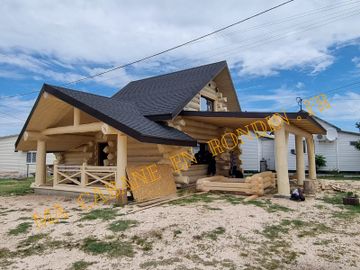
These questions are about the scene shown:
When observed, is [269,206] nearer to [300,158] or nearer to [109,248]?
[109,248]

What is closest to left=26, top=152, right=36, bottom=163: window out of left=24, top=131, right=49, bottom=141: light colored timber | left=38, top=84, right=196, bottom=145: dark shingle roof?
left=24, top=131, right=49, bottom=141: light colored timber

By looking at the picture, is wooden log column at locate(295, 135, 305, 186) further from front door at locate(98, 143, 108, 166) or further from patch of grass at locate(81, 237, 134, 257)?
patch of grass at locate(81, 237, 134, 257)

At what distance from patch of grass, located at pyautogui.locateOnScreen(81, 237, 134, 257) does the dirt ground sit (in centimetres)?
2

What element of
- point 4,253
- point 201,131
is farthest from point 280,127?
point 4,253

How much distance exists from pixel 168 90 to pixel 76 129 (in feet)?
17.6

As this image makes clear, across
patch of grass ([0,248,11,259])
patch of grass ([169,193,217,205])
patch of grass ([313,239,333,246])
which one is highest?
patch of grass ([169,193,217,205])

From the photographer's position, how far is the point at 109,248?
408 cm

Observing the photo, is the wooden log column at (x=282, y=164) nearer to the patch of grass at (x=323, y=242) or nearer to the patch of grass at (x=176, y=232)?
the patch of grass at (x=323, y=242)

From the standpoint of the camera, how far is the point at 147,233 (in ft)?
15.6

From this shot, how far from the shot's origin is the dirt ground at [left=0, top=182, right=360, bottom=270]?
3.57m

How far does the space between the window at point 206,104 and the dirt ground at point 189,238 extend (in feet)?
23.4

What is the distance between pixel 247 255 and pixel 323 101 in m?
7.77

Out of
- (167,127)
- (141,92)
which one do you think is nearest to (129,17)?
(141,92)

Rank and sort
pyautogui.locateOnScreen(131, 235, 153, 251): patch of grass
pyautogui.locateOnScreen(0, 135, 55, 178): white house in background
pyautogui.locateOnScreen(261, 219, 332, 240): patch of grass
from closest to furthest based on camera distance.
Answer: pyautogui.locateOnScreen(131, 235, 153, 251): patch of grass < pyautogui.locateOnScreen(261, 219, 332, 240): patch of grass < pyautogui.locateOnScreen(0, 135, 55, 178): white house in background
